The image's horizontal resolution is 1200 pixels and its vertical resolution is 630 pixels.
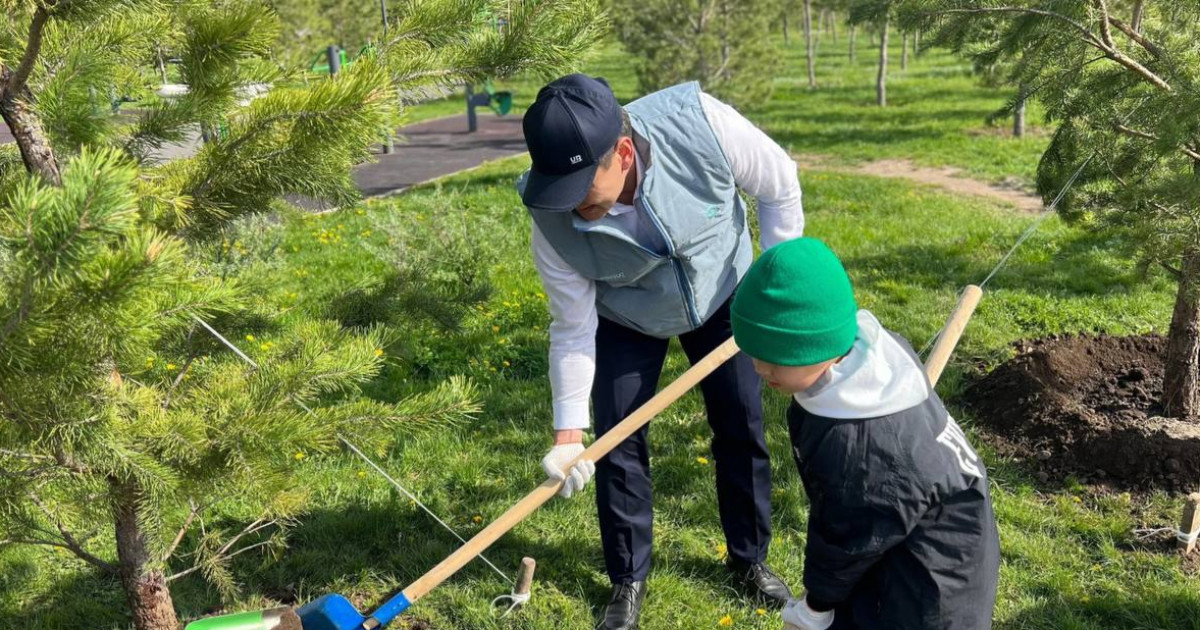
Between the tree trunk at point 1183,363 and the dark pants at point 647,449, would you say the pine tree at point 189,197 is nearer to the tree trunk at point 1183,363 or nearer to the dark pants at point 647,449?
the dark pants at point 647,449

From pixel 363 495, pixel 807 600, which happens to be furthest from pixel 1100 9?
pixel 363 495

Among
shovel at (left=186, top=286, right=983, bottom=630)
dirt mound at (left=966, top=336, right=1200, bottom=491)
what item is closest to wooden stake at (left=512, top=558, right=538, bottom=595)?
shovel at (left=186, top=286, right=983, bottom=630)

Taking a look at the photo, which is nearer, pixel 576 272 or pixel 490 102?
pixel 576 272

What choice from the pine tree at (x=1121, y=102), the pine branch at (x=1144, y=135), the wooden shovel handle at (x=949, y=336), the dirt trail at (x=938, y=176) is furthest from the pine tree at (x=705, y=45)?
the wooden shovel handle at (x=949, y=336)

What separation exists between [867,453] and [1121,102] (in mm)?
2453

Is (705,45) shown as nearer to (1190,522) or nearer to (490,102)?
(490,102)

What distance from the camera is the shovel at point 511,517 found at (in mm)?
2645

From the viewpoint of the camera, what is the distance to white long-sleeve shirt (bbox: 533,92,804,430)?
9.30 feet

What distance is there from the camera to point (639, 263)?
2.81m

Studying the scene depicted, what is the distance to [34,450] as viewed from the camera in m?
1.97

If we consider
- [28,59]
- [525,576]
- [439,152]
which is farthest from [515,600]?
[439,152]

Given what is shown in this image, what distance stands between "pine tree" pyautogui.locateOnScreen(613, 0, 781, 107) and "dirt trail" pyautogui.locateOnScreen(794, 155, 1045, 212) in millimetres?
1951

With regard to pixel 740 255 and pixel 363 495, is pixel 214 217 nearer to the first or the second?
pixel 740 255

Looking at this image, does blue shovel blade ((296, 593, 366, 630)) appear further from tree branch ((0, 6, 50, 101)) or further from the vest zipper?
tree branch ((0, 6, 50, 101))
